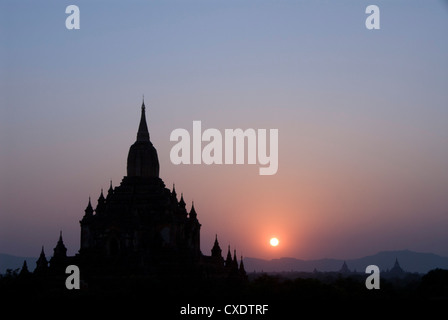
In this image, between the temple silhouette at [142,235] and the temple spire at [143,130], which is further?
the temple spire at [143,130]

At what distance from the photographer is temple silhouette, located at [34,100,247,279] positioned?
3511 inches

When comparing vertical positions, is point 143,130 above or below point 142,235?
above

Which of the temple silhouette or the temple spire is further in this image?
the temple spire

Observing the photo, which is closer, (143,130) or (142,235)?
(142,235)

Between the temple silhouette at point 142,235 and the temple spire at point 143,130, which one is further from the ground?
the temple spire at point 143,130

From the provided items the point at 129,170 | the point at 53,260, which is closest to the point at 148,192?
the point at 129,170

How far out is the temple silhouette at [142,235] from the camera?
3511 inches

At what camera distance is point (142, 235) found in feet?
308

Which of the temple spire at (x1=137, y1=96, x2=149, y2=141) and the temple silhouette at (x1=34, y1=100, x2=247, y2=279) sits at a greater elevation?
the temple spire at (x1=137, y1=96, x2=149, y2=141)
